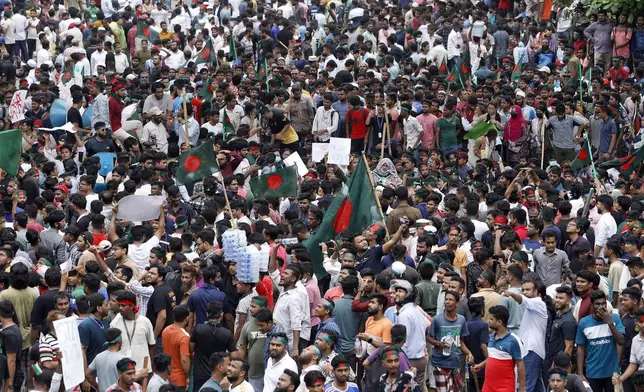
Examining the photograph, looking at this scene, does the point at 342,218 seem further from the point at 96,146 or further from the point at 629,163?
the point at 96,146

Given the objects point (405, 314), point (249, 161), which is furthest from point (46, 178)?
point (405, 314)

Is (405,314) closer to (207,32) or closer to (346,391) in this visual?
(346,391)

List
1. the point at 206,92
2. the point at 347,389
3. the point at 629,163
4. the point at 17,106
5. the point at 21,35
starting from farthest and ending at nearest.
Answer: the point at 21,35 < the point at 206,92 < the point at 17,106 < the point at 629,163 < the point at 347,389

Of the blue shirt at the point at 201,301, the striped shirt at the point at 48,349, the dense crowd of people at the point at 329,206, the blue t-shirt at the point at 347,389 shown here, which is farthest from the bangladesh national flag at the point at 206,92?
the blue t-shirt at the point at 347,389

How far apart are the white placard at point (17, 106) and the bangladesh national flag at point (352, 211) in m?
8.71

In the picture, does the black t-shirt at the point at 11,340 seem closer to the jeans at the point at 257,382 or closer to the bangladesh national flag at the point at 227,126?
the jeans at the point at 257,382

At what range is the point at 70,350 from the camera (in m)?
12.9

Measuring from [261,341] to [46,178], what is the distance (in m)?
6.82

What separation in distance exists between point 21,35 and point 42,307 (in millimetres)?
17533

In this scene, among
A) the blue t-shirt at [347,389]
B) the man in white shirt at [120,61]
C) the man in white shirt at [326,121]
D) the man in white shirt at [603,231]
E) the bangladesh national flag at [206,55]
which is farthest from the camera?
the man in white shirt at [120,61]

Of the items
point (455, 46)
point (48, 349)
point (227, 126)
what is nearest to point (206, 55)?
point (227, 126)

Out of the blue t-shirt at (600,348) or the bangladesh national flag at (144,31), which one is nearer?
the blue t-shirt at (600,348)

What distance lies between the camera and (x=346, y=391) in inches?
480

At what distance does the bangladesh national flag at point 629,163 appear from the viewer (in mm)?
19812
